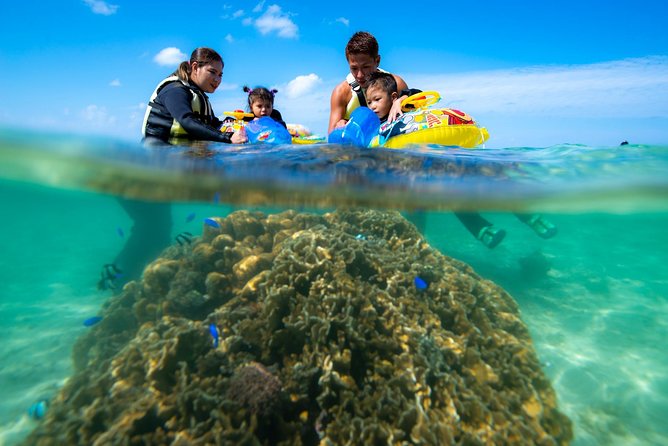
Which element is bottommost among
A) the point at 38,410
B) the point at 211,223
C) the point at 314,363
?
the point at 38,410

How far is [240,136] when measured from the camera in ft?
21.4

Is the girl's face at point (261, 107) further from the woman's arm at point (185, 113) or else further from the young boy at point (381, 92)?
the young boy at point (381, 92)

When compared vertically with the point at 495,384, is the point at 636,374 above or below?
below

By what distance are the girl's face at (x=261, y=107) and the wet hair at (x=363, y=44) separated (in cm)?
203

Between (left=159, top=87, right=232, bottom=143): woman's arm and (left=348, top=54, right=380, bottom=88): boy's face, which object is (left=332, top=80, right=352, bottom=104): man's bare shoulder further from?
(left=159, top=87, right=232, bottom=143): woman's arm

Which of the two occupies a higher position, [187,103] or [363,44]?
[363,44]

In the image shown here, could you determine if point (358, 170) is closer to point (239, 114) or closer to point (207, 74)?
point (239, 114)

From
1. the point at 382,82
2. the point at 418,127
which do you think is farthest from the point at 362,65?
the point at 418,127

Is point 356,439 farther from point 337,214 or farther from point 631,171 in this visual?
point 631,171

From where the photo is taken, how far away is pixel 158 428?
453cm

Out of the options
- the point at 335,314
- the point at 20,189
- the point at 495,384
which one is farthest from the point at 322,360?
the point at 20,189

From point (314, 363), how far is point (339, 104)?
17.1 ft

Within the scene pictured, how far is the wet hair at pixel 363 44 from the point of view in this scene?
565 centimetres

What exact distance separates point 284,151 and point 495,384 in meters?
6.22
